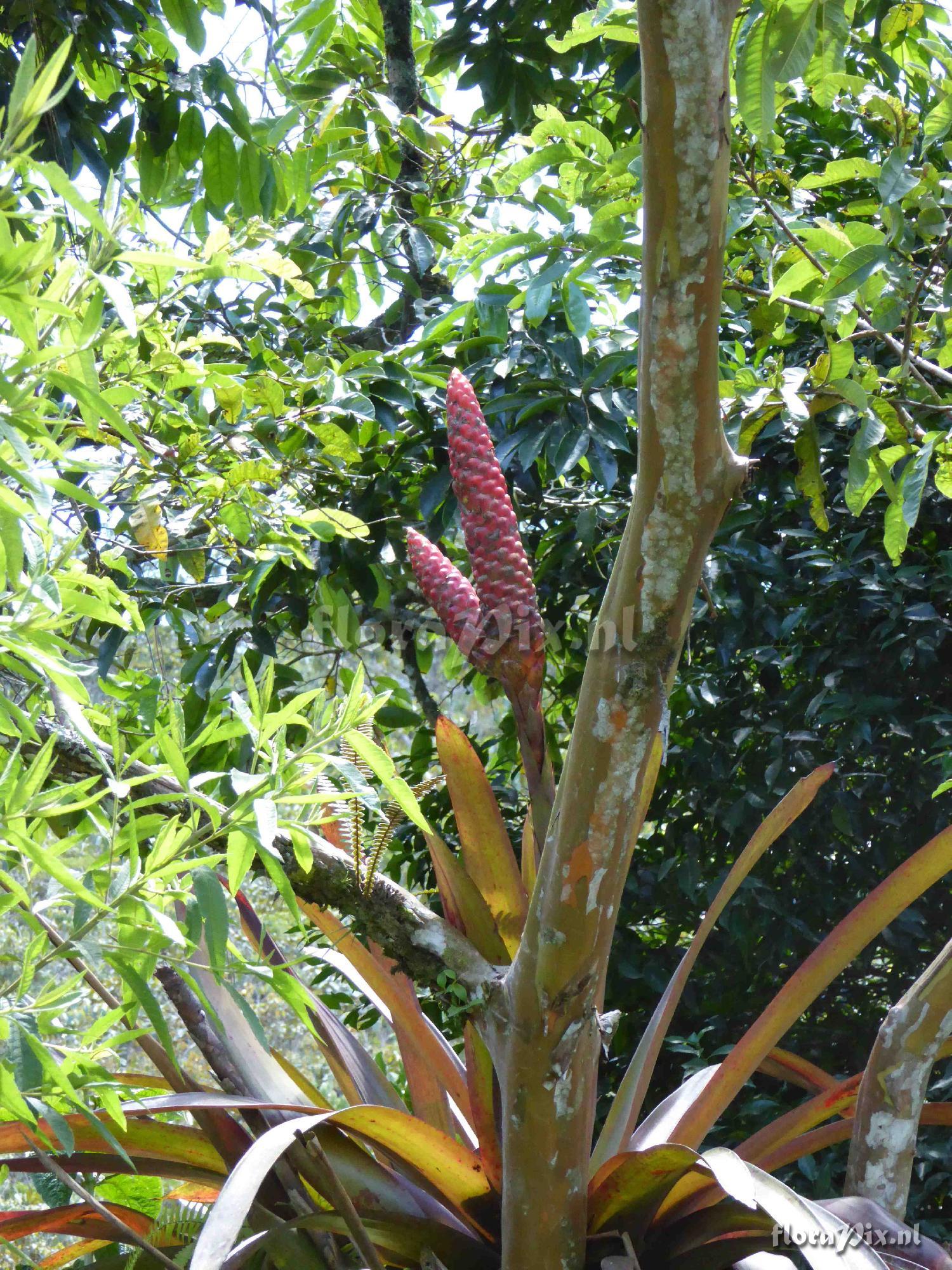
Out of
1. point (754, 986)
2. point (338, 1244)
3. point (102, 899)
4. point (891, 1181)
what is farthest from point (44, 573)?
point (754, 986)

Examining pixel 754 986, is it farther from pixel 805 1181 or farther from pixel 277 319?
pixel 277 319

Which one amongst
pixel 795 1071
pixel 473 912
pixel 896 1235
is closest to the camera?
pixel 896 1235

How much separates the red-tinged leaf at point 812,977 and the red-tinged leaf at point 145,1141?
53 cm

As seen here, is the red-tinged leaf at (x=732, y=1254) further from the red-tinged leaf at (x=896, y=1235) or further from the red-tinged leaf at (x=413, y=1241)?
the red-tinged leaf at (x=413, y=1241)

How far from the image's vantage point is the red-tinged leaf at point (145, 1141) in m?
1.00

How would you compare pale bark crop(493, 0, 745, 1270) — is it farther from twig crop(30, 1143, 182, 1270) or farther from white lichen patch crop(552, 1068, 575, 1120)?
twig crop(30, 1143, 182, 1270)

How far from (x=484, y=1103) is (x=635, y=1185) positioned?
0.24m

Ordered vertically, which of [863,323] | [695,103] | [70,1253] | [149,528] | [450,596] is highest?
[863,323]

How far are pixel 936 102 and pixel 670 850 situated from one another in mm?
1149

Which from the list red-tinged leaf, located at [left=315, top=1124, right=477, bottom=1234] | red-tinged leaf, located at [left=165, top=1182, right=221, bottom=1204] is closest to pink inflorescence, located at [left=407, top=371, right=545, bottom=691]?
red-tinged leaf, located at [left=315, top=1124, right=477, bottom=1234]

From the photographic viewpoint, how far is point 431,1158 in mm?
1057

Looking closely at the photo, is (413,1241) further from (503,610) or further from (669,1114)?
(503,610)

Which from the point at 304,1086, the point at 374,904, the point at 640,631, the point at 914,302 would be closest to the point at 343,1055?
the point at 304,1086

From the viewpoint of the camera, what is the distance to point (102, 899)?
0.65m
